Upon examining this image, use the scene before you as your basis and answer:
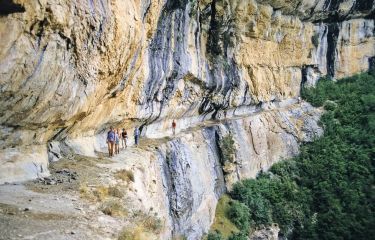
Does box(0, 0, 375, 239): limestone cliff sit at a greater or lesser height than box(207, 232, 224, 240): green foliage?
greater

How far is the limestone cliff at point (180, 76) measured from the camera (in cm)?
950

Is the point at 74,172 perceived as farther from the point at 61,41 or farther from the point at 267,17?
the point at 267,17

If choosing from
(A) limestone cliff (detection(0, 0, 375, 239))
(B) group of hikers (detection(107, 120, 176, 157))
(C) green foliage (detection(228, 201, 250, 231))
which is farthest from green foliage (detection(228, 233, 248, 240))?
(B) group of hikers (detection(107, 120, 176, 157))

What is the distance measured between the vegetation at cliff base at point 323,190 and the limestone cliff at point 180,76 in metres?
1.20

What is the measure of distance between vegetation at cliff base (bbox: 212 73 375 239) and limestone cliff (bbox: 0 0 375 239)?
120 centimetres

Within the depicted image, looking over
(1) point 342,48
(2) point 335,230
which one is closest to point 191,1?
(2) point 335,230

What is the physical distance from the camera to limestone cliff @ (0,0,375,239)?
9.50 m

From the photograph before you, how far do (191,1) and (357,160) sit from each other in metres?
16.1

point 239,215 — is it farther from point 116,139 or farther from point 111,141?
point 111,141

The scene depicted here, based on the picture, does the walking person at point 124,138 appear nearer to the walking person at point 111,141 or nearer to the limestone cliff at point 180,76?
the limestone cliff at point 180,76

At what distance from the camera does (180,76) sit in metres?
19.8

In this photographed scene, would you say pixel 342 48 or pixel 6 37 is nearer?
pixel 6 37

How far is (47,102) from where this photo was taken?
33.5ft

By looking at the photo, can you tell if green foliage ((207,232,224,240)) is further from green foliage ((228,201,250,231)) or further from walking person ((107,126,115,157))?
walking person ((107,126,115,157))
